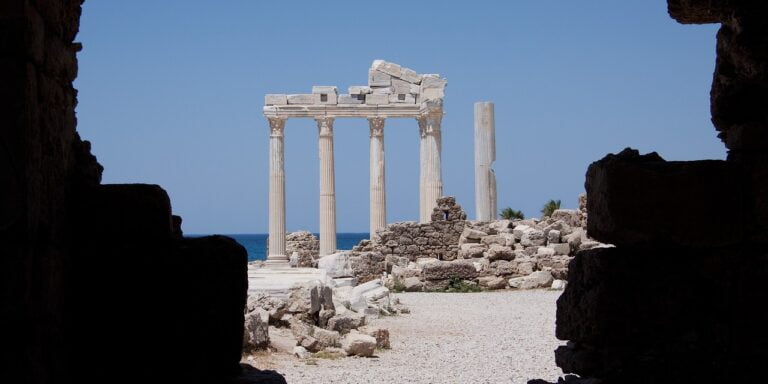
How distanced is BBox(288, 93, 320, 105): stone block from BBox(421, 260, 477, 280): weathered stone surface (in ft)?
48.2

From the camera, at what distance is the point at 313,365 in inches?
508

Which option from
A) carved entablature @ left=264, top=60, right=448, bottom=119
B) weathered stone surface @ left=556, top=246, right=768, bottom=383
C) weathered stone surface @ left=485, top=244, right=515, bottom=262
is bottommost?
weathered stone surface @ left=485, top=244, right=515, bottom=262

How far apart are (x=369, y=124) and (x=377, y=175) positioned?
6.93 ft

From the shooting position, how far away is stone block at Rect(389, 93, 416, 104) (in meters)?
38.9

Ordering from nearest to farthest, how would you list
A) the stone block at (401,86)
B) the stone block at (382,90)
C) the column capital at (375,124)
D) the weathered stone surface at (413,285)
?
the weathered stone surface at (413,285)
the column capital at (375,124)
the stone block at (382,90)
the stone block at (401,86)

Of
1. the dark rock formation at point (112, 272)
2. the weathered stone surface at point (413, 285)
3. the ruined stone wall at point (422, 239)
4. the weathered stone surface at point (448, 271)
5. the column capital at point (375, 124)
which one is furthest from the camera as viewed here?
the column capital at point (375, 124)

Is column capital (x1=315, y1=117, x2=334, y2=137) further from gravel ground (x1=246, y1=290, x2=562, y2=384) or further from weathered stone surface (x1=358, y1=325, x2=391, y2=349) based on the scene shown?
weathered stone surface (x1=358, y1=325, x2=391, y2=349)

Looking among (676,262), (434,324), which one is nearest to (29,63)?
A: (676,262)

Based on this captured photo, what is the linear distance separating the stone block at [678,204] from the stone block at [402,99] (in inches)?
1314

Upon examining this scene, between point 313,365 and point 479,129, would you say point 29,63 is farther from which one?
point 479,129

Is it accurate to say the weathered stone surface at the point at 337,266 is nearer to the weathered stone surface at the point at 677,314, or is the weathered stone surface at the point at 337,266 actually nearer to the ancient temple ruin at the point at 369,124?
the ancient temple ruin at the point at 369,124

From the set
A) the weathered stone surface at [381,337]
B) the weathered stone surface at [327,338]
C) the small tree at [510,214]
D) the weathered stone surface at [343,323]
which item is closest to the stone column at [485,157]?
the small tree at [510,214]

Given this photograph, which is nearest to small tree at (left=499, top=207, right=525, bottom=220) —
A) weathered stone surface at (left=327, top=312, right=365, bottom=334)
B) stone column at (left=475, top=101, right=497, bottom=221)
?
stone column at (left=475, top=101, right=497, bottom=221)

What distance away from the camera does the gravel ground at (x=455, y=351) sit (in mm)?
12336
